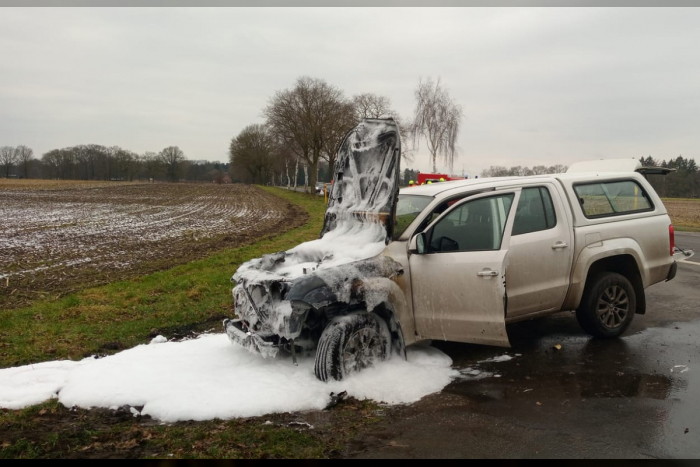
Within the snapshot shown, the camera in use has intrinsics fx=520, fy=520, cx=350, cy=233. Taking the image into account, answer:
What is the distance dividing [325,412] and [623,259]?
402cm

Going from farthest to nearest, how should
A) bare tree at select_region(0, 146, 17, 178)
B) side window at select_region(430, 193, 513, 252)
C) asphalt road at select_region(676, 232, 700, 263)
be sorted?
bare tree at select_region(0, 146, 17, 178)
asphalt road at select_region(676, 232, 700, 263)
side window at select_region(430, 193, 513, 252)

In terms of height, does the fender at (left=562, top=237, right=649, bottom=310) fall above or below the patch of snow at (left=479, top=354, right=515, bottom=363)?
above

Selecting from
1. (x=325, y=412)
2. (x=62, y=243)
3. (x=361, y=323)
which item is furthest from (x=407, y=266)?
(x=62, y=243)

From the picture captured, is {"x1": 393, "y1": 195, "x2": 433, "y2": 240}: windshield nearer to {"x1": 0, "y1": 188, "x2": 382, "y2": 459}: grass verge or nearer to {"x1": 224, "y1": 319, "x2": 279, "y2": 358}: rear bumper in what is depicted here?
{"x1": 224, "y1": 319, "x2": 279, "y2": 358}: rear bumper

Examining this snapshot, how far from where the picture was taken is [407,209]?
5.87 metres

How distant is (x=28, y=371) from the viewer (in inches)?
205

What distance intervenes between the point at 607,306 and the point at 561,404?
204cm

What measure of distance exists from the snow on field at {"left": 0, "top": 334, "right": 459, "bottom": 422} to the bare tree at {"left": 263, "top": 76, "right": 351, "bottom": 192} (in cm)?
4121

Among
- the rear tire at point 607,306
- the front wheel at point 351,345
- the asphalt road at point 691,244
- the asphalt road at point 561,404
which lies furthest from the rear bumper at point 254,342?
the asphalt road at point 691,244

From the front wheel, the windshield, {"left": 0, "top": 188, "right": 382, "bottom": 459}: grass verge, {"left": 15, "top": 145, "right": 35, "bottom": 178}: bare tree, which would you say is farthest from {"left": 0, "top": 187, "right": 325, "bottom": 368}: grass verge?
{"left": 15, "top": 145, "right": 35, "bottom": 178}: bare tree

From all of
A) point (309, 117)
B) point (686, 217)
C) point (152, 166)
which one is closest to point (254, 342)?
point (686, 217)

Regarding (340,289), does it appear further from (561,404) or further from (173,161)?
(173,161)

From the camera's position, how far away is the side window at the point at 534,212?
552 centimetres

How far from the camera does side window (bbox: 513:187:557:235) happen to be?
5.52 meters
